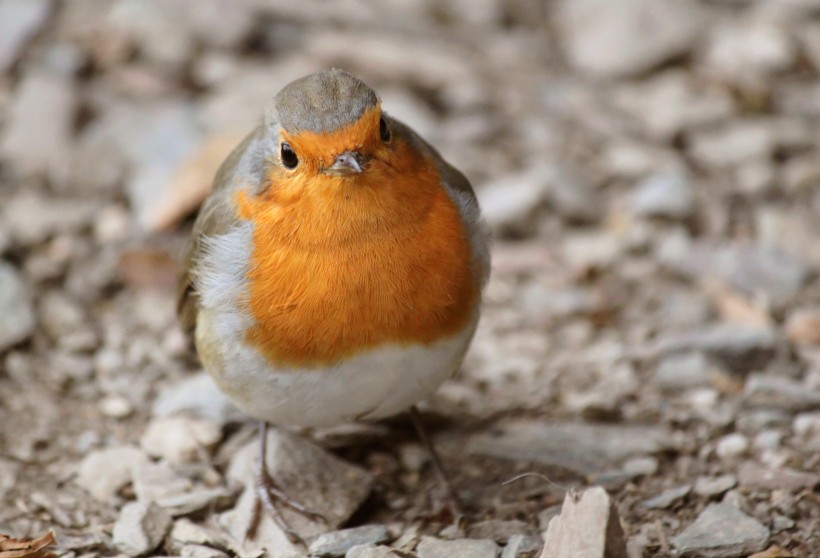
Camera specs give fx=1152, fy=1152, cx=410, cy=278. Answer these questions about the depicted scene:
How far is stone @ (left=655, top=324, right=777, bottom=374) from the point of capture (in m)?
5.01

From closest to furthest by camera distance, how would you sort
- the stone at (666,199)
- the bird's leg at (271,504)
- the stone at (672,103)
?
the bird's leg at (271,504) → the stone at (666,199) → the stone at (672,103)

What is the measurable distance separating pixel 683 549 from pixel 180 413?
86.2 inches

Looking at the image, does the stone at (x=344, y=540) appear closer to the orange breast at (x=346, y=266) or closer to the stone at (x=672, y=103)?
the orange breast at (x=346, y=266)

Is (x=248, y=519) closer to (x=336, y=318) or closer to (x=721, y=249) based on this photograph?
(x=336, y=318)

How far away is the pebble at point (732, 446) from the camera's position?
447cm

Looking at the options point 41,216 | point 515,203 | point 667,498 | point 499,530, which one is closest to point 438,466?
point 499,530

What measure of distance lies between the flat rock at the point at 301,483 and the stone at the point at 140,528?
0.87ft

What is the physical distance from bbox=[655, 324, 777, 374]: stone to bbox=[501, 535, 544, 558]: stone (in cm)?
157

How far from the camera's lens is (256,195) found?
393 centimetres

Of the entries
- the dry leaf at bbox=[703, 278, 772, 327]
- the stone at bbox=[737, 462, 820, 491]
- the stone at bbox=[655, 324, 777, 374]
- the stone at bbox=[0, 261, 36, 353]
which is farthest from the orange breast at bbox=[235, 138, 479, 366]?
the dry leaf at bbox=[703, 278, 772, 327]

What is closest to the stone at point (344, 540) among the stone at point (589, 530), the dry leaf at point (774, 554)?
the stone at point (589, 530)

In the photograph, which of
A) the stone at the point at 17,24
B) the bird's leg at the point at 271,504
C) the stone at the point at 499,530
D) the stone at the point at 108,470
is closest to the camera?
the stone at the point at 499,530

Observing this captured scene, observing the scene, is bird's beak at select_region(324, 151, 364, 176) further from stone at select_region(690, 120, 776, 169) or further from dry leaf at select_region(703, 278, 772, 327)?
stone at select_region(690, 120, 776, 169)

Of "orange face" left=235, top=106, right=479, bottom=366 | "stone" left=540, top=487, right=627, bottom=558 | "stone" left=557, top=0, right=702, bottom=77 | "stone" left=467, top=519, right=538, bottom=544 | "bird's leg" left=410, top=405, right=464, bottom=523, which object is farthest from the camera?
"stone" left=557, top=0, right=702, bottom=77
